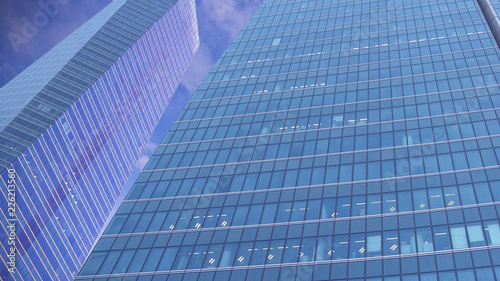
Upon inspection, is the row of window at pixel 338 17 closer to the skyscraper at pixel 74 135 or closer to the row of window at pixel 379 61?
the row of window at pixel 379 61

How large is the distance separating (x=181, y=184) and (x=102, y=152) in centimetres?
9488

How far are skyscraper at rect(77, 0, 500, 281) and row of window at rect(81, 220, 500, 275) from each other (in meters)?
0.14

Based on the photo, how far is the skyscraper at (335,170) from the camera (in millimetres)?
47750

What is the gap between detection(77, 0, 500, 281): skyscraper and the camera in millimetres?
47750

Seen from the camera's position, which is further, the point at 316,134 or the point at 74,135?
the point at 74,135

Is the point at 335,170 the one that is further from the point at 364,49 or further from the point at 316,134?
the point at 364,49

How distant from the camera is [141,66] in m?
180

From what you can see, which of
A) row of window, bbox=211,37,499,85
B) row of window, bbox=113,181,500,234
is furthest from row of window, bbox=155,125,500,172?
row of window, bbox=211,37,499,85

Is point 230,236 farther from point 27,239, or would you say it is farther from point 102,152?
point 102,152

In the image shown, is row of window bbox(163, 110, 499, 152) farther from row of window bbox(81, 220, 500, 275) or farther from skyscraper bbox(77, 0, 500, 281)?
row of window bbox(81, 220, 500, 275)

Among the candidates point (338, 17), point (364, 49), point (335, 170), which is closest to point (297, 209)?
point (335, 170)

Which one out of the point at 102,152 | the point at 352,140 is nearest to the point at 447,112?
the point at 352,140

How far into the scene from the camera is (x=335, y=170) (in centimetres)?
5925

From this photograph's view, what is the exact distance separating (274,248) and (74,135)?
318 feet
